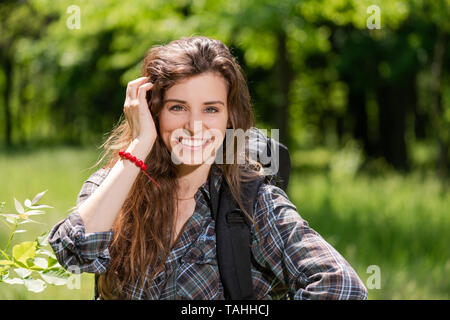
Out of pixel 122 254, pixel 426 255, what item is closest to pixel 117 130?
pixel 122 254

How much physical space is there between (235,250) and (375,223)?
5002mm

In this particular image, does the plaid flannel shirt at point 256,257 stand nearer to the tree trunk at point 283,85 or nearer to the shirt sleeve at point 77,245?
the shirt sleeve at point 77,245

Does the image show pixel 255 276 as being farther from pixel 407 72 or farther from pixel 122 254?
pixel 407 72

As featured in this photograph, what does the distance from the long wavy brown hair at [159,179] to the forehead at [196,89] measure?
0.06 feet

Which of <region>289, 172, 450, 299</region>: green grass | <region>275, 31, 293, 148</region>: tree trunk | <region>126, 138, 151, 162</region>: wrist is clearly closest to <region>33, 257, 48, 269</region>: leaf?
<region>126, 138, 151, 162</region>: wrist

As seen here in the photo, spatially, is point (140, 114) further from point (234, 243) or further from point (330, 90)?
point (330, 90)

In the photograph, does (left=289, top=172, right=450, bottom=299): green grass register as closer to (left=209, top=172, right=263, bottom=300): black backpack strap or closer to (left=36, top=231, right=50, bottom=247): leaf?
(left=209, top=172, right=263, bottom=300): black backpack strap

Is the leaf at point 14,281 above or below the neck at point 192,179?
below

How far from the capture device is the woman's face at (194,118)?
77.1 inches

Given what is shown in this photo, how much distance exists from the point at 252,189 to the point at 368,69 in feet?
42.0

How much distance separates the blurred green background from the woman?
0.49 metres

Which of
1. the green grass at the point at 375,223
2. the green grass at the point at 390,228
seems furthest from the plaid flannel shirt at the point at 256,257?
the green grass at the point at 390,228

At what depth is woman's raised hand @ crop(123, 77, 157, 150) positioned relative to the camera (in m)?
1.91

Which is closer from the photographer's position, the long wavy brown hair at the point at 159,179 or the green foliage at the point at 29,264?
the green foliage at the point at 29,264
